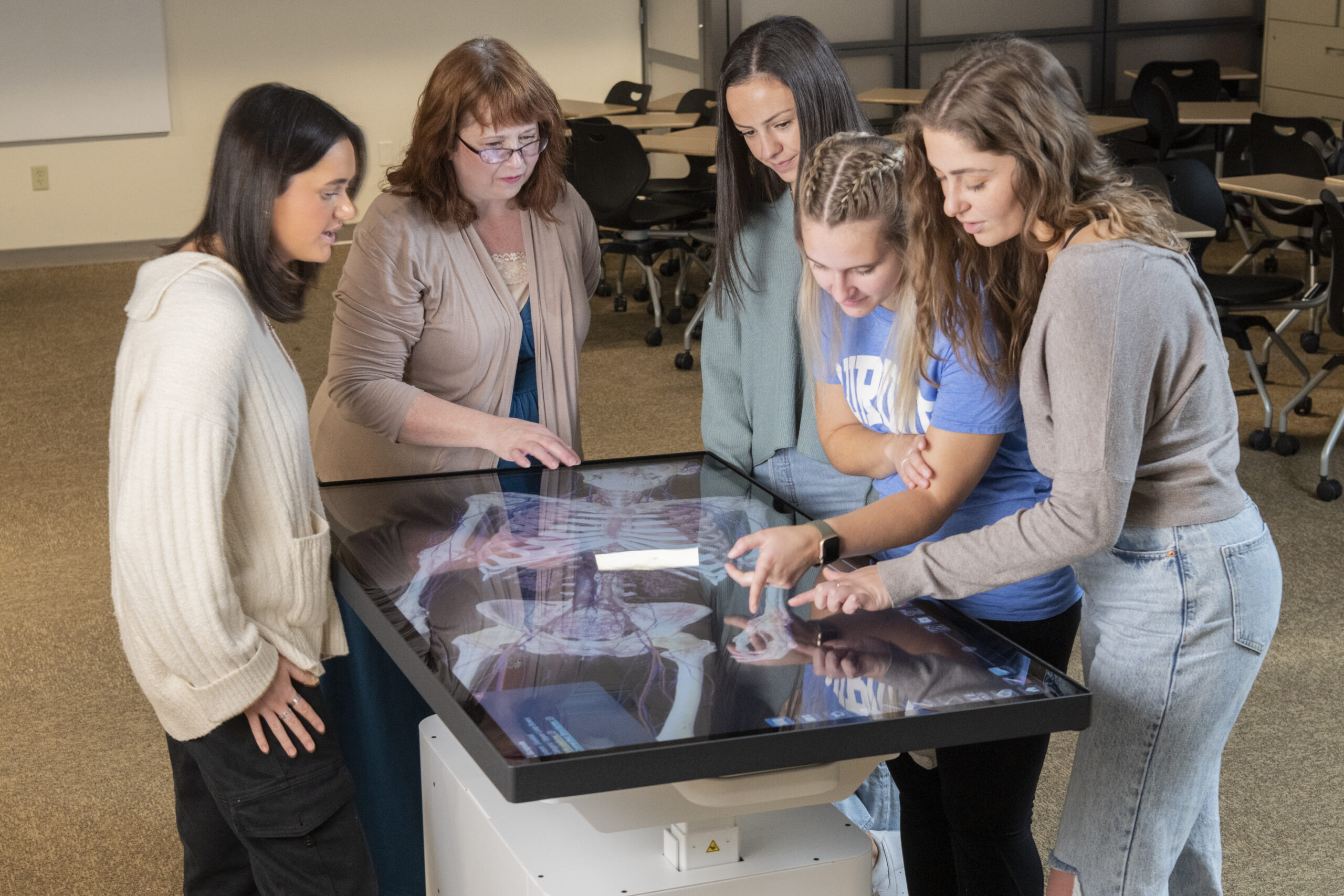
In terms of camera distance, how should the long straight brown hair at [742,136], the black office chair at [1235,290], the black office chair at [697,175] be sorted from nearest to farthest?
1. the long straight brown hair at [742,136]
2. the black office chair at [1235,290]
3. the black office chair at [697,175]

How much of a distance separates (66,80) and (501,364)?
7.60 meters

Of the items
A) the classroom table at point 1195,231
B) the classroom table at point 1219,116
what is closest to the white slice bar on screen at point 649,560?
the classroom table at point 1195,231

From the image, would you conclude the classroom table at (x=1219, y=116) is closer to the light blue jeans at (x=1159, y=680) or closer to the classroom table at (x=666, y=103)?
the classroom table at (x=666, y=103)

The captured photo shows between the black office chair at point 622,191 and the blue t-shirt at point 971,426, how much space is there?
15.6 ft

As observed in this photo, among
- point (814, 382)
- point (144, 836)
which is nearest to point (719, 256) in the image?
point (814, 382)

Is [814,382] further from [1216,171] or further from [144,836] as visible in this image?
[1216,171]

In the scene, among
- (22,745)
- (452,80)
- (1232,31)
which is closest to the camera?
(452,80)

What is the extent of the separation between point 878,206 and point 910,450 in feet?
0.99

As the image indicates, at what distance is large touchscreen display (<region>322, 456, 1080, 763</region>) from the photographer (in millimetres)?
1305

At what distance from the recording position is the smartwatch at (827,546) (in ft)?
5.34

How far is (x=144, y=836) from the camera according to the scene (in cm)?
269

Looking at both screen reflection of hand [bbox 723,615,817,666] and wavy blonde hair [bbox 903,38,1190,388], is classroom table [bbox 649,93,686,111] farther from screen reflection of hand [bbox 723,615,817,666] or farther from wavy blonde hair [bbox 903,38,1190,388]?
screen reflection of hand [bbox 723,615,817,666]

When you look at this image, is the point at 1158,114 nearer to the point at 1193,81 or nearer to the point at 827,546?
the point at 1193,81

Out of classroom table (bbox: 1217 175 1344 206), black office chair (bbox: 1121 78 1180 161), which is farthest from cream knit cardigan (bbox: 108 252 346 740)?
black office chair (bbox: 1121 78 1180 161)
